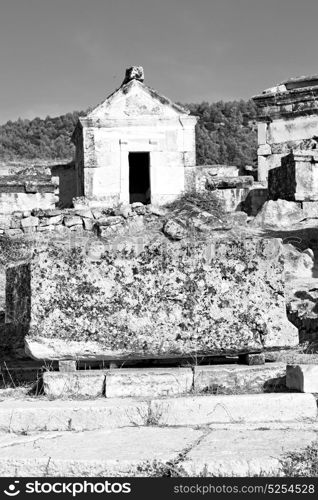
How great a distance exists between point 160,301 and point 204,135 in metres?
35.7

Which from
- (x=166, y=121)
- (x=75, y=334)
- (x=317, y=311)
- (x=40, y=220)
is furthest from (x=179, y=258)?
(x=166, y=121)

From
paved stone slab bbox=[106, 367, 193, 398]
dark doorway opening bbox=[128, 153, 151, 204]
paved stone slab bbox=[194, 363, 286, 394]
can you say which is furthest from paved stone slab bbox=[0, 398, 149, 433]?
dark doorway opening bbox=[128, 153, 151, 204]

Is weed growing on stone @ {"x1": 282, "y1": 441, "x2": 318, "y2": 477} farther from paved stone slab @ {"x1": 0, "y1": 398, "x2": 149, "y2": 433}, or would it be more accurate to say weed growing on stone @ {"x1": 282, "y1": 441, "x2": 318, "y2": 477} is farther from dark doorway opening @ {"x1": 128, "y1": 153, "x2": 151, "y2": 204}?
dark doorway opening @ {"x1": 128, "y1": 153, "x2": 151, "y2": 204}

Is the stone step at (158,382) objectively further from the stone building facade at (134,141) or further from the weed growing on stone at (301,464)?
the stone building facade at (134,141)

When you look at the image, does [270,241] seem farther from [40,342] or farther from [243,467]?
[243,467]

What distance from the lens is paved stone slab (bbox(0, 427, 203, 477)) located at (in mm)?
3125

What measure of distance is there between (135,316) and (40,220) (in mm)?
10353

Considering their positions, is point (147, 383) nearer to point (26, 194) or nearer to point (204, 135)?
point (26, 194)

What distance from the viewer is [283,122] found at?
20.0 m

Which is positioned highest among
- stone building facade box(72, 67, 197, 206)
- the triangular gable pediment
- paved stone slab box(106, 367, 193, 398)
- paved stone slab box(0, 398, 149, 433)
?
the triangular gable pediment

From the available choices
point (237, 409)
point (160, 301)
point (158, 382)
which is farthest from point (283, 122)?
point (237, 409)

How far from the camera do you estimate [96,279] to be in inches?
174

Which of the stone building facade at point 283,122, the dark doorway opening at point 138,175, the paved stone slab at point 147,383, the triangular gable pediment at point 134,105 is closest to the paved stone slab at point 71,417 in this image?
the paved stone slab at point 147,383

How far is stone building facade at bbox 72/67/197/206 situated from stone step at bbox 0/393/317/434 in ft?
42.5
